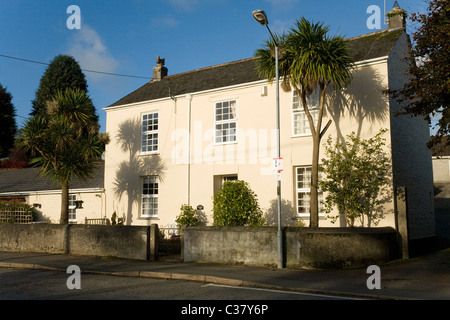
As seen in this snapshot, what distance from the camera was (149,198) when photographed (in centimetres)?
2034

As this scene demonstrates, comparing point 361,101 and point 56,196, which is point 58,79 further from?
point 361,101

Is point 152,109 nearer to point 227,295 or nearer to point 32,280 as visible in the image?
point 32,280

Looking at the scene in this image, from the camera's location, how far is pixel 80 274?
38.7ft

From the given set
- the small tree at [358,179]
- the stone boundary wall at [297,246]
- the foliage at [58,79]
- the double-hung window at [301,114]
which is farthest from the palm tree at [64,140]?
the foliage at [58,79]

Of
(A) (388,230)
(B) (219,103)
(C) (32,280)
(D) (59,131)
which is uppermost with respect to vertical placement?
(B) (219,103)

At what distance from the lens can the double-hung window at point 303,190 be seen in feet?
53.8

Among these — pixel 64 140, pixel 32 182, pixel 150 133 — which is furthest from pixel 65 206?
pixel 32 182

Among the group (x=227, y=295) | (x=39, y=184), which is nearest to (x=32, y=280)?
(x=227, y=295)

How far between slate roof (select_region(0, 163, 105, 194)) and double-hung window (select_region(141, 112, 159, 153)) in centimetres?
399

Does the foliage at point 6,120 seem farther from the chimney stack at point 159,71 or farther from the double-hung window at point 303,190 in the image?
the double-hung window at point 303,190

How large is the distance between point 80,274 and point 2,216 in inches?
479

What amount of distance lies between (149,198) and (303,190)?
7.42 metres

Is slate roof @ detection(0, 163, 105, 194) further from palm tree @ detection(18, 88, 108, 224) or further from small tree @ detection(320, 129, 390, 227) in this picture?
small tree @ detection(320, 129, 390, 227)

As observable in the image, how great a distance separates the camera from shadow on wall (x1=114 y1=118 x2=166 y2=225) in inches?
793
